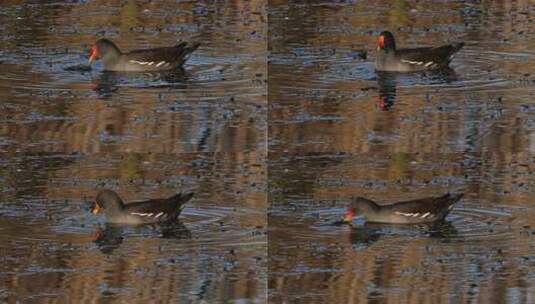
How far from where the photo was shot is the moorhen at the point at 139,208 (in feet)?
47.7

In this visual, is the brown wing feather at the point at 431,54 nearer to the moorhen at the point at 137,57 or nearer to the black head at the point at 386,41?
the black head at the point at 386,41

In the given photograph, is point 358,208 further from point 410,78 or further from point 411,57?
point 411,57

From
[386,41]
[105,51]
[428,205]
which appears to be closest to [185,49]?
[105,51]

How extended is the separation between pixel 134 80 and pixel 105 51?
422mm

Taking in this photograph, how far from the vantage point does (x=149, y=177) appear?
1558 centimetres

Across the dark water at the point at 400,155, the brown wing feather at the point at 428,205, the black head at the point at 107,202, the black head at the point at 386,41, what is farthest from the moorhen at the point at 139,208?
the black head at the point at 386,41

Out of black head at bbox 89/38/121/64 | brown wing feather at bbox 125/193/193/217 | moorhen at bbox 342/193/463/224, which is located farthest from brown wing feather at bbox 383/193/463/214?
black head at bbox 89/38/121/64

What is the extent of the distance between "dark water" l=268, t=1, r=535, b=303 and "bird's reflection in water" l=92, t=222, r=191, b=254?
0.64m

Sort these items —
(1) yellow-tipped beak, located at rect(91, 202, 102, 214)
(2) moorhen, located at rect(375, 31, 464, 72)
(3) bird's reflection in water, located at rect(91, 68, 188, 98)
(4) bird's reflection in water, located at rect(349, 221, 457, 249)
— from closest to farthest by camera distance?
(4) bird's reflection in water, located at rect(349, 221, 457, 249) < (1) yellow-tipped beak, located at rect(91, 202, 102, 214) < (3) bird's reflection in water, located at rect(91, 68, 188, 98) < (2) moorhen, located at rect(375, 31, 464, 72)

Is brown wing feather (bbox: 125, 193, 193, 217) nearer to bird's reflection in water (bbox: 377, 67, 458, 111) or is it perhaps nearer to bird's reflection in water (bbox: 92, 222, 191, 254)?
bird's reflection in water (bbox: 92, 222, 191, 254)

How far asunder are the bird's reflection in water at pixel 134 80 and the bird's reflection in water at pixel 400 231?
3628 mm

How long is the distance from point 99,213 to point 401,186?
228 cm

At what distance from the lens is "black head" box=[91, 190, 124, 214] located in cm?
1452

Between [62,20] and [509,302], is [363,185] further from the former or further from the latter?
[62,20]
